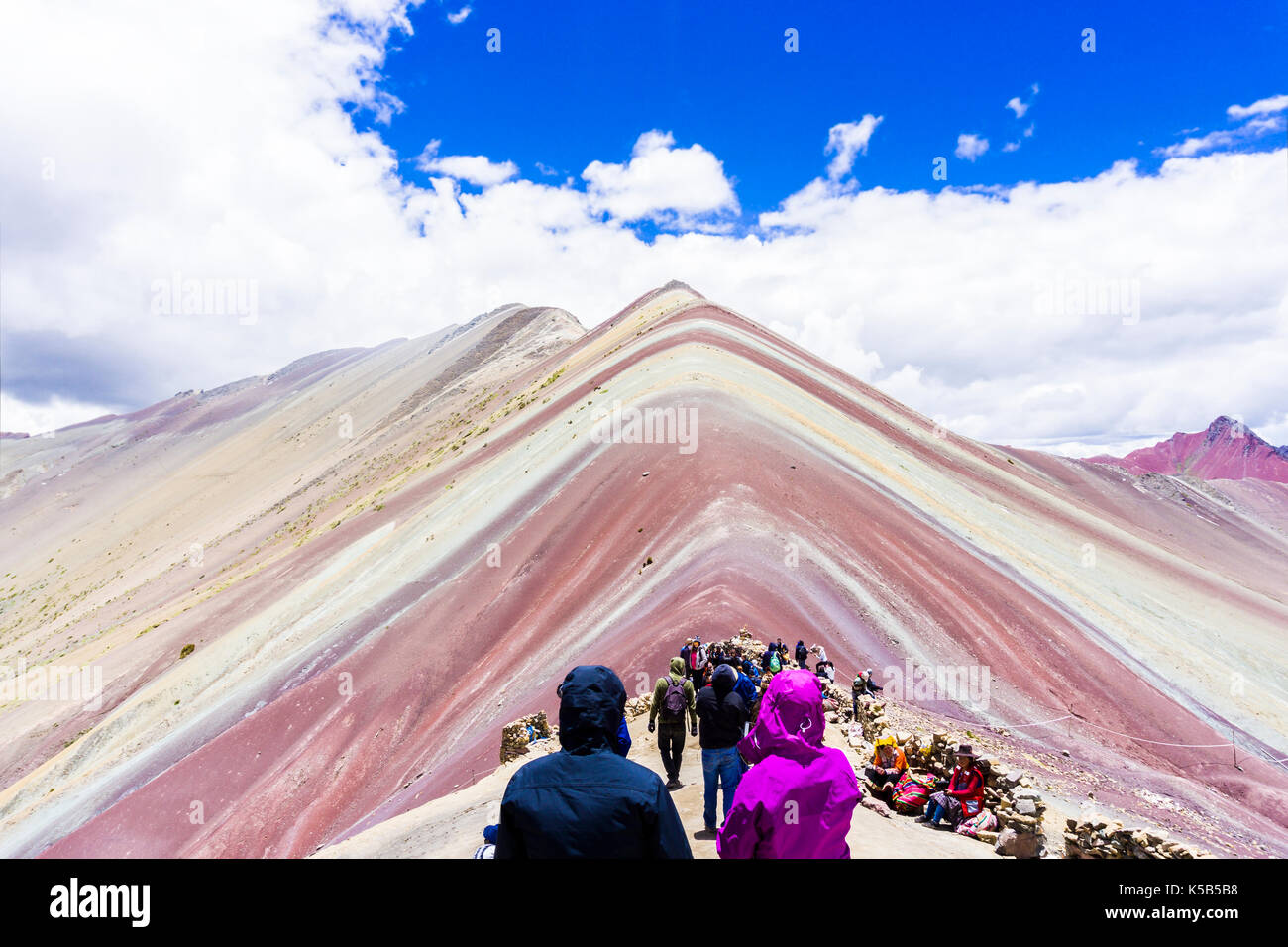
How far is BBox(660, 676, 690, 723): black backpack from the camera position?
26.7ft

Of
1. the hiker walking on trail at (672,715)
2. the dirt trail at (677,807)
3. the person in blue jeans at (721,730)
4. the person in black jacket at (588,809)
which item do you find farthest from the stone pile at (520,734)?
the person in black jacket at (588,809)

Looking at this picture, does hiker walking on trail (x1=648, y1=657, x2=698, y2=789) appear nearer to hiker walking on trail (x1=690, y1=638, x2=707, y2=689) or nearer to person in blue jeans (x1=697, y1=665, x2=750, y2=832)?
hiker walking on trail (x1=690, y1=638, x2=707, y2=689)

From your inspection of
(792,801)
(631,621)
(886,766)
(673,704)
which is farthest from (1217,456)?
(792,801)

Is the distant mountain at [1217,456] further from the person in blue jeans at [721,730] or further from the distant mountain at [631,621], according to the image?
the person in blue jeans at [721,730]

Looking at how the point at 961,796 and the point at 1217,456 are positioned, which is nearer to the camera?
the point at 961,796

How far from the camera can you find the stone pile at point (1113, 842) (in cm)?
A: 683

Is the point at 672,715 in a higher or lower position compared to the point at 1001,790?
higher

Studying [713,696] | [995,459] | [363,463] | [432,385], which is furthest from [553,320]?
[713,696]

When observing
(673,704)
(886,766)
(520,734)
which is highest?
(673,704)

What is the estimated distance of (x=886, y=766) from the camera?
9.28 m

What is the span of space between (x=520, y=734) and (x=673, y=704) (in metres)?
6.68

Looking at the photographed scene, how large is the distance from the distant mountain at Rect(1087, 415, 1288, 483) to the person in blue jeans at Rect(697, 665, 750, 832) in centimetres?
16845

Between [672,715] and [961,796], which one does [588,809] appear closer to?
[672,715]

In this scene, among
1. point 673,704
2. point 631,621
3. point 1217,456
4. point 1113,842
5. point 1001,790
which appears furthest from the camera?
point 1217,456
